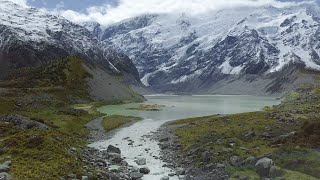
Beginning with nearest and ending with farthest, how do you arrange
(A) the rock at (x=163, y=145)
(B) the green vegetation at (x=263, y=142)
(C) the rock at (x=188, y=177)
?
1. (B) the green vegetation at (x=263, y=142)
2. (C) the rock at (x=188, y=177)
3. (A) the rock at (x=163, y=145)

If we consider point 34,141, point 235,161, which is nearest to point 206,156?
point 235,161

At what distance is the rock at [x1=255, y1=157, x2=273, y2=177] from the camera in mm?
42906

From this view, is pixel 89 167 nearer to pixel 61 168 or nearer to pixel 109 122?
pixel 61 168

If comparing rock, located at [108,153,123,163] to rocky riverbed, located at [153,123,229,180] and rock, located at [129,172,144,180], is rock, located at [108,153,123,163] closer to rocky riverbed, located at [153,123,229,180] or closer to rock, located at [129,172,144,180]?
rocky riverbed, located at [153,123,229,180]

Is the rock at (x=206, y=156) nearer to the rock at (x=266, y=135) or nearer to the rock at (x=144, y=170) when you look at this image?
the rock at (x=144, y=170)

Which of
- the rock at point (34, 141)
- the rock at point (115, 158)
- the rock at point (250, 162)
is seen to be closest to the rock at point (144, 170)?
the rock at point (115, 158)

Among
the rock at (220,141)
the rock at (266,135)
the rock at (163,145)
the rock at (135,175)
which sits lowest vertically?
the rock at (135,175)

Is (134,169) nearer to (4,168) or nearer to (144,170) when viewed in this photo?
(144,170)

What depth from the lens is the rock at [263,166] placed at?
4291 centimetres

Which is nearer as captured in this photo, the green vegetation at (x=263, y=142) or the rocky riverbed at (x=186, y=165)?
the green vegetation at (x=263, y=142)

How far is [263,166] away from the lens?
143 ft

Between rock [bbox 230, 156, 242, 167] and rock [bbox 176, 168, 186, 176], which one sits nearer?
rock [bbox 230, 156, 242, 167]

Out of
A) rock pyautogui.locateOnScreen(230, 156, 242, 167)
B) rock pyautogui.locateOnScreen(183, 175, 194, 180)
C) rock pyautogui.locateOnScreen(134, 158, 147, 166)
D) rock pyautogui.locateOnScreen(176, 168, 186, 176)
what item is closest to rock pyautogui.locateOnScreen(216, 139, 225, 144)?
rock pyautogui.locateOnScreen(230, 156, 242, 167)

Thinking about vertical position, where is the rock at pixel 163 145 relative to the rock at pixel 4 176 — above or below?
below
